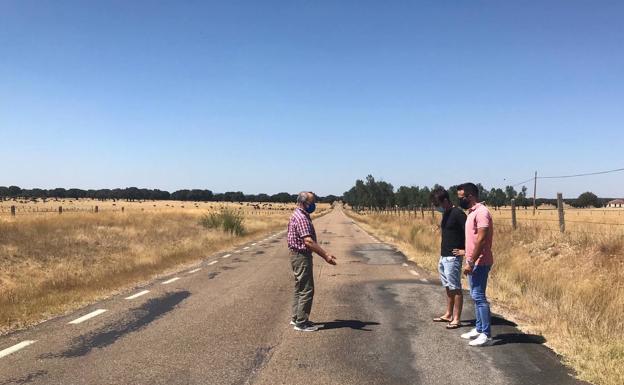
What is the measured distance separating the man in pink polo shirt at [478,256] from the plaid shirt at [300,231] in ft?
6.94

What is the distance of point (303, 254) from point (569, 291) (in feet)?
16.8

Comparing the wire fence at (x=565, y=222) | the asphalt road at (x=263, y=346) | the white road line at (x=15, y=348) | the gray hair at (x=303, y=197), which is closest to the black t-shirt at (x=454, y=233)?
the asphalt road at (x=263, y=346)

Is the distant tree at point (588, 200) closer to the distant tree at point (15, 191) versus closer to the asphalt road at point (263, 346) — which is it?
the asphalt road at point (263, 346)

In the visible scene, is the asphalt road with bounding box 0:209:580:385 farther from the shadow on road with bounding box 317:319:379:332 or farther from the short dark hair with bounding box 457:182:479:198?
the short dark hair with bounding box 457:182:479:198

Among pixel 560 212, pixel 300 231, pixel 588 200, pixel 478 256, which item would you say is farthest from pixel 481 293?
pixel 588 200

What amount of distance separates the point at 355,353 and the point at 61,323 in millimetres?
4429

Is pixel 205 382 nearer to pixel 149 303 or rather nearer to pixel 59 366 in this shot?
pixel 59 366

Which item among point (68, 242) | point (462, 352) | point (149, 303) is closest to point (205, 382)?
point (462, 352)

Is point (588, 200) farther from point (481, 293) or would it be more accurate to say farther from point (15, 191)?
point (15, 191)

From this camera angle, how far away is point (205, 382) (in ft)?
17.2

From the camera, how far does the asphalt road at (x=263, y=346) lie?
5492mm

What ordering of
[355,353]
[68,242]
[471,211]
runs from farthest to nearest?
[68,242], [471,211], [355,353]

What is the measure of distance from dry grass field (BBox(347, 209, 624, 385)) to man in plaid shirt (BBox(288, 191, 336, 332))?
2.89 metres

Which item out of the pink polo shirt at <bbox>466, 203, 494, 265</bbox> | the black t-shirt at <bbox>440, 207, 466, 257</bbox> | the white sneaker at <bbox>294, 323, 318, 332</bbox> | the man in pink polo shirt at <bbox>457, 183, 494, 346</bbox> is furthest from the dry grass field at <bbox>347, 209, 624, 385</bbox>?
the white sneaker at <bbox>294, 323, 318, 332</bbox>
